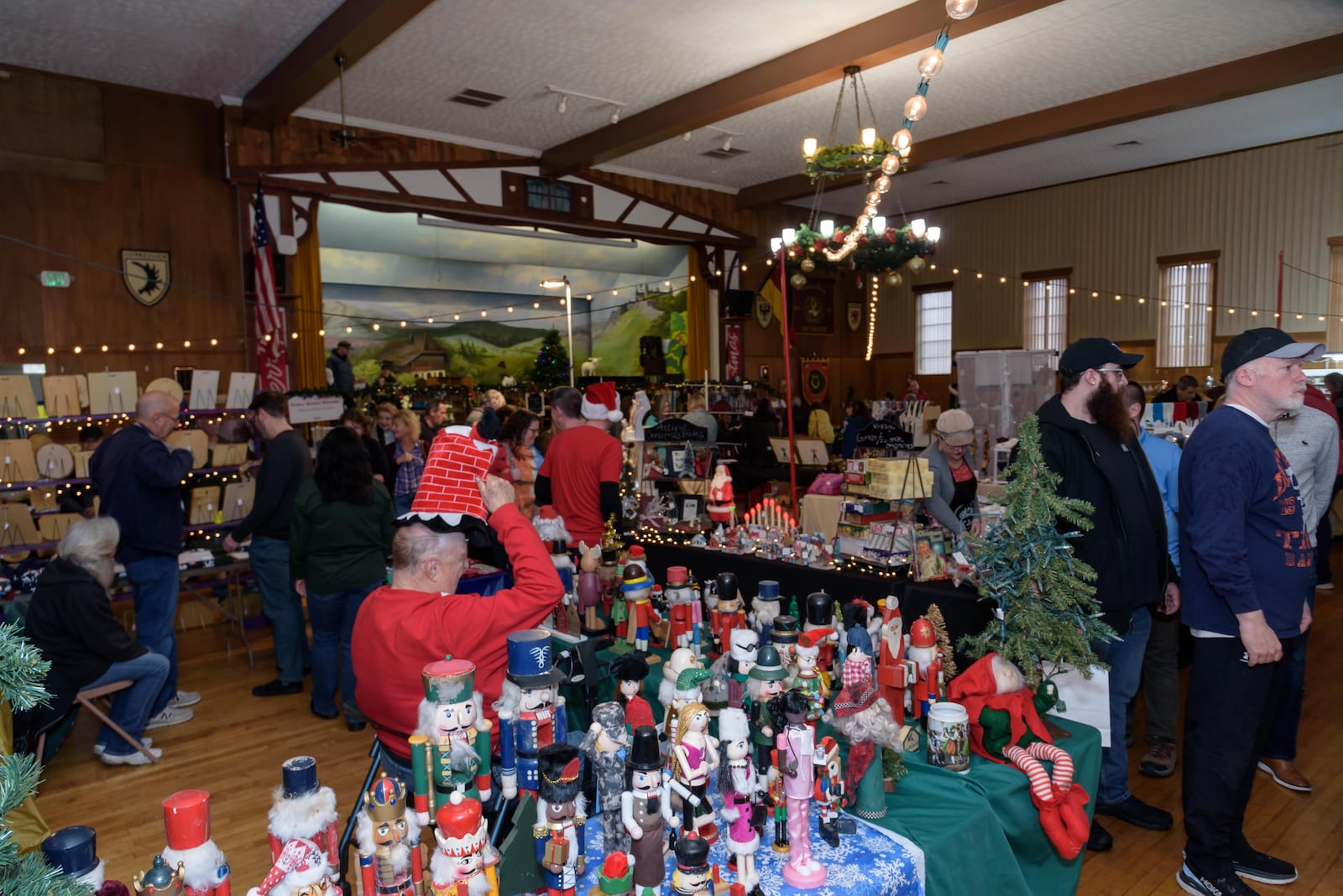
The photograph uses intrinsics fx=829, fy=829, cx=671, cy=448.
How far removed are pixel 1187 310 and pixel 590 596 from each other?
11.6 m

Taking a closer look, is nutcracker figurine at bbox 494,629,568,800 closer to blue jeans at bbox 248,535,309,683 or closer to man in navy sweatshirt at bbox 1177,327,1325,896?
man in navy sweatshirt at bbox 1177,327,1325,896

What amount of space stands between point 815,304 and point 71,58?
1079 centimetres

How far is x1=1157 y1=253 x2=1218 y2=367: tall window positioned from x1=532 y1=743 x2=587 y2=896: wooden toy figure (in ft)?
41.1

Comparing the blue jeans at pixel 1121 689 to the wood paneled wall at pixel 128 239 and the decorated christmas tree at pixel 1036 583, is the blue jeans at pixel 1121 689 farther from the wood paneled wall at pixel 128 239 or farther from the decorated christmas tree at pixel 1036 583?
the wood paneled wall at pixel 128 239

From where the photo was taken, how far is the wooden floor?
2807 millimetres

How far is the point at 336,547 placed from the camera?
395cm

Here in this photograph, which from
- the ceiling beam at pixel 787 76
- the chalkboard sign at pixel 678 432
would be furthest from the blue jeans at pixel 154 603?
the ceiling beam at pixel 787 76

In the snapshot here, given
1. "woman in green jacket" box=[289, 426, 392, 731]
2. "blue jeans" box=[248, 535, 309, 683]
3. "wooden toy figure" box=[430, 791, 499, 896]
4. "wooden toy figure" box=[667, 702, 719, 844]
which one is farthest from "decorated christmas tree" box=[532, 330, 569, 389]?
"wooden toy figure" box=[430, 791, 499, 896]

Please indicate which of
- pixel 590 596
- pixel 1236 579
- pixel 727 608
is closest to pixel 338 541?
pixel 590 596

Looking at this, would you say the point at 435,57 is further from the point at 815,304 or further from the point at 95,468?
the point at 815,304

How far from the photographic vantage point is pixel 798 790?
160cm

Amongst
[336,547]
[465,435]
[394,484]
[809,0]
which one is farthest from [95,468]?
[809,0]

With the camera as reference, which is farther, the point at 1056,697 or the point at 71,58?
the point at 71,58

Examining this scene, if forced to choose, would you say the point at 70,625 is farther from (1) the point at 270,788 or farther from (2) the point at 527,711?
(2) the point at 527,711
